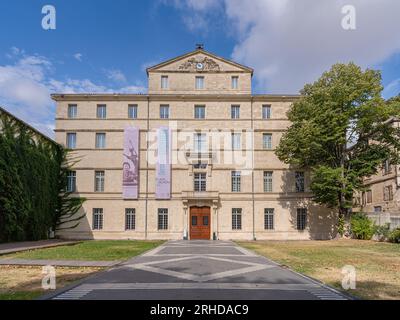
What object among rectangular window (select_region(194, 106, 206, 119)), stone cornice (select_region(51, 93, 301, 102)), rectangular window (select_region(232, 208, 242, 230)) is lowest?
rectangular window (select_region(232, 208, 242, 230))

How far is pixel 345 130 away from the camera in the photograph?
27594 mm

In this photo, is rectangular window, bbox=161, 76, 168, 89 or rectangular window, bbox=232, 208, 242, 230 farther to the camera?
rectangular window, bbox=161, 76, 168, 89

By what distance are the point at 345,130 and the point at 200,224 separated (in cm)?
1392

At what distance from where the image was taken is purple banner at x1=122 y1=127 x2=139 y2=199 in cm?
3158

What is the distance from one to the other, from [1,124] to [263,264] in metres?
19.7

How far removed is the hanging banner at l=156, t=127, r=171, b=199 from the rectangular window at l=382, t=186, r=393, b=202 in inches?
793

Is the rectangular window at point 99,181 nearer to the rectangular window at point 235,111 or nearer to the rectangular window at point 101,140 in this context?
the rectangular window at point 101,140

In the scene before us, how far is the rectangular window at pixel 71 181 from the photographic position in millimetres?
32094

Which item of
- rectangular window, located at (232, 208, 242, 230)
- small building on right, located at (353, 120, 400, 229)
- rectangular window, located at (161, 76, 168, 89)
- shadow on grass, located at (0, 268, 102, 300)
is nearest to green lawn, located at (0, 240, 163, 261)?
shadow on grass, located at (0, 268, 102, 300)

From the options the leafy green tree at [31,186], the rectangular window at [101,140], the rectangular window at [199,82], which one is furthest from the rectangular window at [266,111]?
the leafy green tree at [31,186]

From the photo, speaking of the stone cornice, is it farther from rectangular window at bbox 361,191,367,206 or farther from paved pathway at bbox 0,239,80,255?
rectangular window at bbox 361,191,367,206

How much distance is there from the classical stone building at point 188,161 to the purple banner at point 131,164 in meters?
0.09

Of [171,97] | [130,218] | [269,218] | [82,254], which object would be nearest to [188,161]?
[171,97]

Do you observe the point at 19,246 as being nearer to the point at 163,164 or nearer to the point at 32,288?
the point at 163,164
